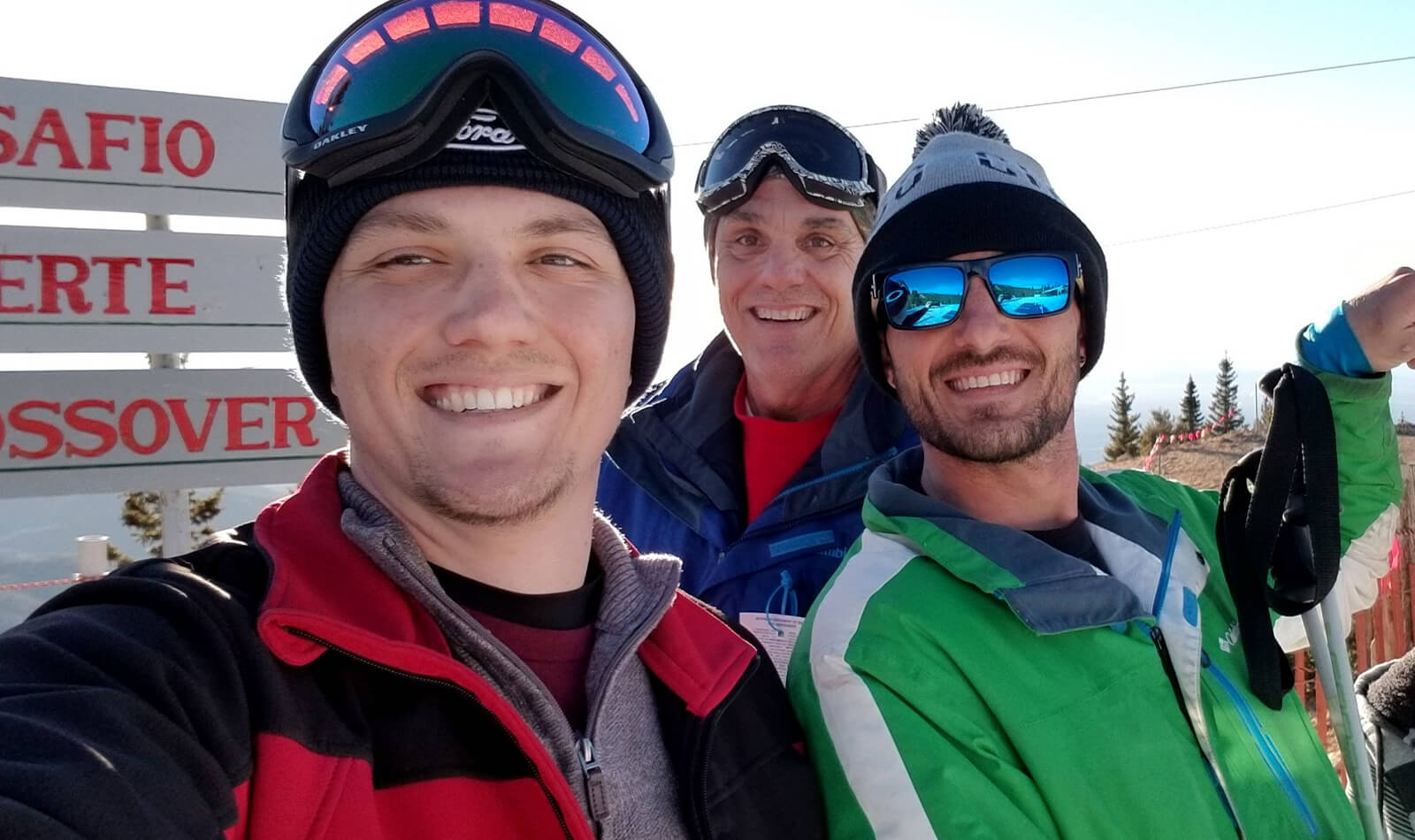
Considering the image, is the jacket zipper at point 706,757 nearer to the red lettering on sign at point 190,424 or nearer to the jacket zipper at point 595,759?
the jacket zipper at point 595,759

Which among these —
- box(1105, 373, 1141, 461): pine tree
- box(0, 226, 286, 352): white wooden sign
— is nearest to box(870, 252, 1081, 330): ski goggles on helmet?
box(0, 226, 286, 352): white wooden sign

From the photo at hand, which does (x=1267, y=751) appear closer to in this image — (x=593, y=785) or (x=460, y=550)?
(x=593, y=785)

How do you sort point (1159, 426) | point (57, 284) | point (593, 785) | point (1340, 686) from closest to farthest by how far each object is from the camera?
point (593, 785) → point (1340, 686) → point (57, 284) → point (1159, 426)

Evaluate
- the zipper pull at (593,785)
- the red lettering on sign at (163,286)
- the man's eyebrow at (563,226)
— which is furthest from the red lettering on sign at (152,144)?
the zipper pull at (593,785)

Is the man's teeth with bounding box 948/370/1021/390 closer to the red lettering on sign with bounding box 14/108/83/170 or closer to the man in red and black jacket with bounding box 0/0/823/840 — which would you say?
the man in red and black jacket with bounding box 0/0/823/840

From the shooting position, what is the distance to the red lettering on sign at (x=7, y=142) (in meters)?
6.04

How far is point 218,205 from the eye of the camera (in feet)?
21.6

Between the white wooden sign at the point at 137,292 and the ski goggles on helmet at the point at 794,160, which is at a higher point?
the white wooden sign at the point at 137,292

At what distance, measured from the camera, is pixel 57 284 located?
6184 millimetres

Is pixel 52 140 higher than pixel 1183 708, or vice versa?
pixel 52 140

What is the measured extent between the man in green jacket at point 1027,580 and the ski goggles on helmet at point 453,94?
2.67 feet

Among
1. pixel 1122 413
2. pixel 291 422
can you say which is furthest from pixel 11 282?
pixel 1122 413

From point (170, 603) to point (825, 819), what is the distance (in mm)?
1108

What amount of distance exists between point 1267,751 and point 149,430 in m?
6.96
